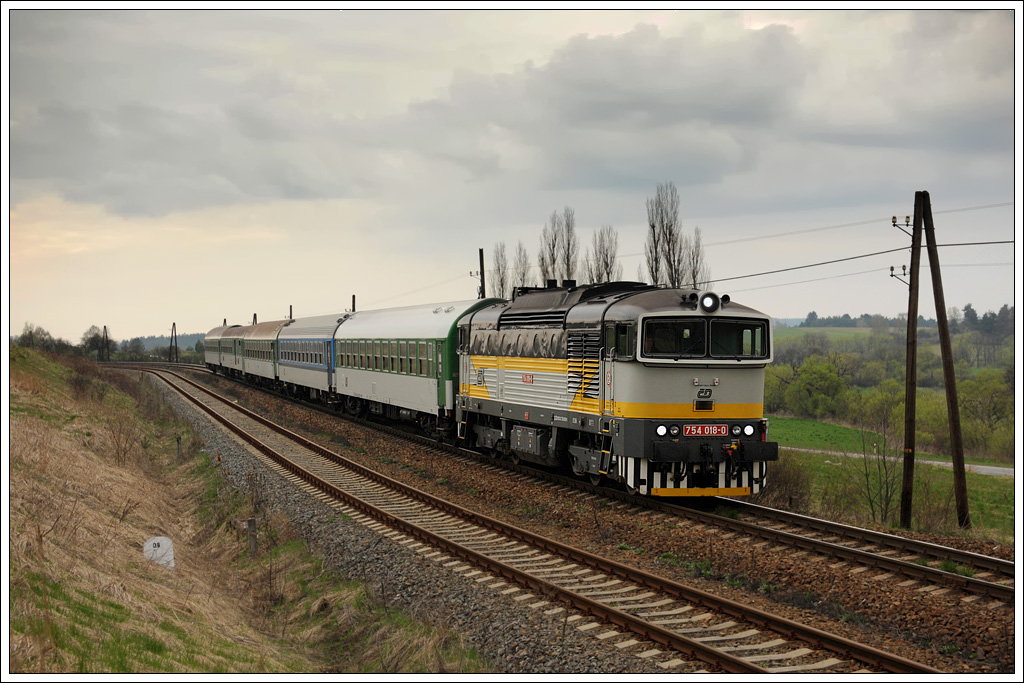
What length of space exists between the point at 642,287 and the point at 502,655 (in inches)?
389

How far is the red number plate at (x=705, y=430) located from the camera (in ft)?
48.0

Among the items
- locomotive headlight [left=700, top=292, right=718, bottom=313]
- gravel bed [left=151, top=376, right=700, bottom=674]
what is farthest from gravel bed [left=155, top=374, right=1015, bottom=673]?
locomotive headlight [left=700, top=292, right=718, bottom=313]

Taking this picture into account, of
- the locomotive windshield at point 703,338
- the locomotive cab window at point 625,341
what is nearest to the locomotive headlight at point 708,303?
the locomotive windshield at point 703,338

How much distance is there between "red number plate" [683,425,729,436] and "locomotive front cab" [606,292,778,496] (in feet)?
0.06

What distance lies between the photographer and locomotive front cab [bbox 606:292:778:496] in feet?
47.6

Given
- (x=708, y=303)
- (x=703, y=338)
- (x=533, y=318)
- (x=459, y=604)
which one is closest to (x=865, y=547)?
(x=703, y=338)

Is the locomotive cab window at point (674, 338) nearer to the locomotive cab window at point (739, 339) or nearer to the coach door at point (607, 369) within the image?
the locomotive cab window at point (739, 339)

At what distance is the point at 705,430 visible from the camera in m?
14.7

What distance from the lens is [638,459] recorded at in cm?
1495

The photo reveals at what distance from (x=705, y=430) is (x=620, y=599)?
4.99m

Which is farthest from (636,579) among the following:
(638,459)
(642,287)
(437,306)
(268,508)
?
(437,306)

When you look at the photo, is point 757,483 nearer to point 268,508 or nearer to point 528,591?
point 528,591

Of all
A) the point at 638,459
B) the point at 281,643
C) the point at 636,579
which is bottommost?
the point at 281,643

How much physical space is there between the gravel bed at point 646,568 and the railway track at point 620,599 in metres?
0.36
